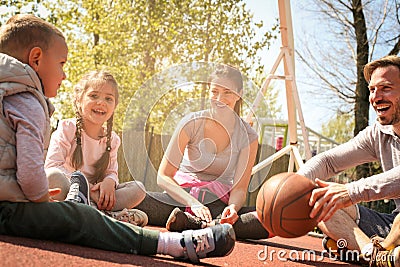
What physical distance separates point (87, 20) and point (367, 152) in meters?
9.77

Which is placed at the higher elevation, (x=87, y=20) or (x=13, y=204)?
(x=87, y=20)

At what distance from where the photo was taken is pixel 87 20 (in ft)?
39.3

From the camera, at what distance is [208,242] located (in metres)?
2.05

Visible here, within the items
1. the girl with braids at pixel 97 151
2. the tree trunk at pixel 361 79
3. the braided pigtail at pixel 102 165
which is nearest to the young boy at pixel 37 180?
the girl with braids at pixel 97 151

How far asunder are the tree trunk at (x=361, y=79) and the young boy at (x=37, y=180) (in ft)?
25.9

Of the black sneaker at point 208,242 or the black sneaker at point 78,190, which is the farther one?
the black sneaker at point 78,190

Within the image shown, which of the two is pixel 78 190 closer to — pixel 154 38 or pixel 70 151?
pixel 70 151

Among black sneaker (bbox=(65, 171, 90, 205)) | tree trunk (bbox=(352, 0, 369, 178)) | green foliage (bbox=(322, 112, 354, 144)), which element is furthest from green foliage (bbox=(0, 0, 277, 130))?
black sneaker (bbox=(65, 171, 90, 205))

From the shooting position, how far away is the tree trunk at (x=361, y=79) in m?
9.64

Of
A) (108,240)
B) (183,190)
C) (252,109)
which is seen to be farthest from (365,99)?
(108,240)

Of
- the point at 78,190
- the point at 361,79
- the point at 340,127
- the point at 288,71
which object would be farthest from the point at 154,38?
the point at 340,127

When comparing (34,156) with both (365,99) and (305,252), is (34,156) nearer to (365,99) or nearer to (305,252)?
(305,252)

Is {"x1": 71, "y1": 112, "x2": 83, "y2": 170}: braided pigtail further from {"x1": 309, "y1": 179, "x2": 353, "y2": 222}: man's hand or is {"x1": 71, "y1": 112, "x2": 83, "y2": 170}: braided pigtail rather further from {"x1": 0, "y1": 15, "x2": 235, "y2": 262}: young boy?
{"x1": 309, "y1": 179, "x2": 353, "y2": 222}: man's hand

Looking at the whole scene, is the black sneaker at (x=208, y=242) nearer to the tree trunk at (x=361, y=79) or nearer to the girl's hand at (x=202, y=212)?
the girl's hand at (x=202, y=212)
